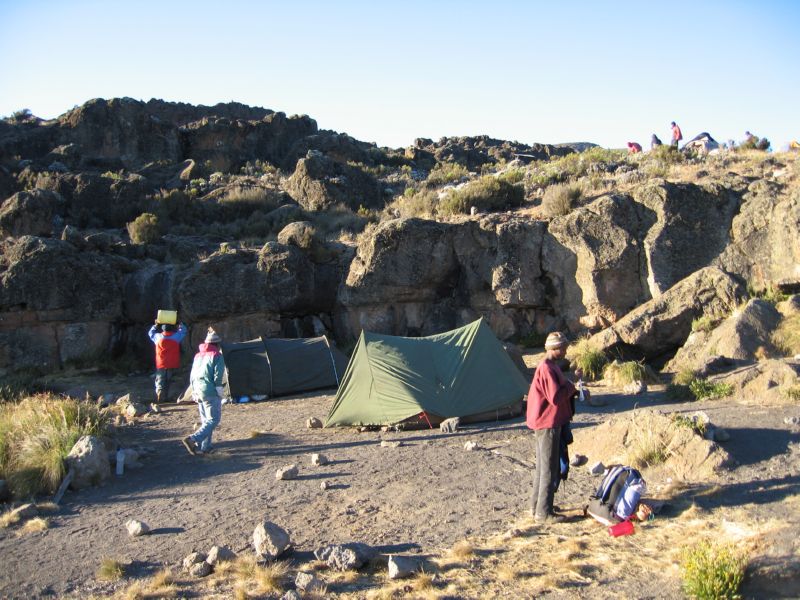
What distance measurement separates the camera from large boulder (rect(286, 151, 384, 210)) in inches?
1120

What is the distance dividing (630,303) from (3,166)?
27731mm

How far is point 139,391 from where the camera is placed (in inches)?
648

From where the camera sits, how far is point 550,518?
648cm

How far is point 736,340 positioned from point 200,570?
11.2 m

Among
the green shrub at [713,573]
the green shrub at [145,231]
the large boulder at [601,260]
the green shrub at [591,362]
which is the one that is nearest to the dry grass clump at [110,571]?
the green shrub at [713,573]

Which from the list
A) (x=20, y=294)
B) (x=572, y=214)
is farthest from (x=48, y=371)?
(x=572, y=214)

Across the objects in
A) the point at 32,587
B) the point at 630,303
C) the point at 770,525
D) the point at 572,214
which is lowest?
the point at 32,587

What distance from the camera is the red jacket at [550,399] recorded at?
20.9ft

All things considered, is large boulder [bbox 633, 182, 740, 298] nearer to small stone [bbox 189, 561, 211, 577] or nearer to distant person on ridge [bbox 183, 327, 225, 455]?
distant person on ridge [bbox 183, 327, 225, 455]

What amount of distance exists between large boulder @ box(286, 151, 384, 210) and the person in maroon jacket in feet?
72.9

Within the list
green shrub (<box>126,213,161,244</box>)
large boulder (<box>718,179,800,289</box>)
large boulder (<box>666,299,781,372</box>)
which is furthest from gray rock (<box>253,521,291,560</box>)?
green shrub (<box>126,213,161,244</box>)

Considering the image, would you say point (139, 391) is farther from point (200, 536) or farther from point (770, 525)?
point (770, 525)

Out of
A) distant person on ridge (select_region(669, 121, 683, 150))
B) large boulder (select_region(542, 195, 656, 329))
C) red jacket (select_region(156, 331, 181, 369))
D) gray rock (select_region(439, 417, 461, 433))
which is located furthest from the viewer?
distant person on ridge (select_region(669, 121, 683, 150))

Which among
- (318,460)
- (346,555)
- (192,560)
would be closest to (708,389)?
(318,460)
